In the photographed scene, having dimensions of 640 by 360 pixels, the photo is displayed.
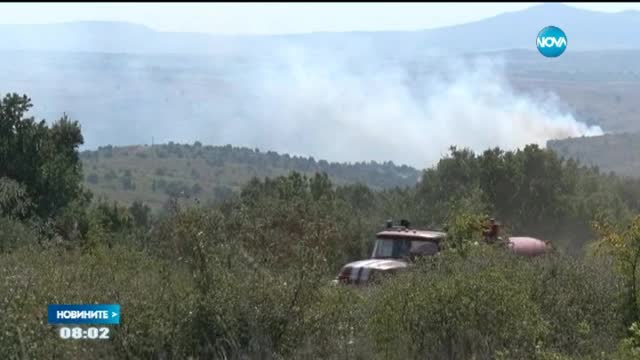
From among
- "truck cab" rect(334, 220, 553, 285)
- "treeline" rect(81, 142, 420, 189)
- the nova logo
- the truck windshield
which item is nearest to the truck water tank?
"truck cab" rect(334, 220, 553, 285)

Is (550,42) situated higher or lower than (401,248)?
higher

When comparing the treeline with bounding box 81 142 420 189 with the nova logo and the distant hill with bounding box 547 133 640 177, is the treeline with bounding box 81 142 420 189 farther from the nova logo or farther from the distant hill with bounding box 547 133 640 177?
the nova logo

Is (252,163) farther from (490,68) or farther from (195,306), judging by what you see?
(195,306)

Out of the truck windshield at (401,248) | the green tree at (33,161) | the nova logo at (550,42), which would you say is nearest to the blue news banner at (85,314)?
the nova logo at (550,42)

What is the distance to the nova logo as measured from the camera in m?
14.3

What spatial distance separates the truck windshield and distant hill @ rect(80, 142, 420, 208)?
8080 cm

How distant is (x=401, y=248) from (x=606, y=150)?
281 ft

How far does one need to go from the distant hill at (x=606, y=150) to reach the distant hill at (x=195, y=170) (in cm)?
2282

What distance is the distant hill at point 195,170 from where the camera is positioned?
4350 inches

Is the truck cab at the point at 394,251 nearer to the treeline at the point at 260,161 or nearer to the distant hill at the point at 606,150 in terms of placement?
the distant hill at the point at 606,150

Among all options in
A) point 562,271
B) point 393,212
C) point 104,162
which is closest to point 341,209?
point 393,212

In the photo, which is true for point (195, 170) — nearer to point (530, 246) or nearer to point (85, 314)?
point (530, 246)

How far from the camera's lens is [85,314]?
8.82 metres

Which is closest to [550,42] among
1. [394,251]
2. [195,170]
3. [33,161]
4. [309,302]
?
[394,251]
